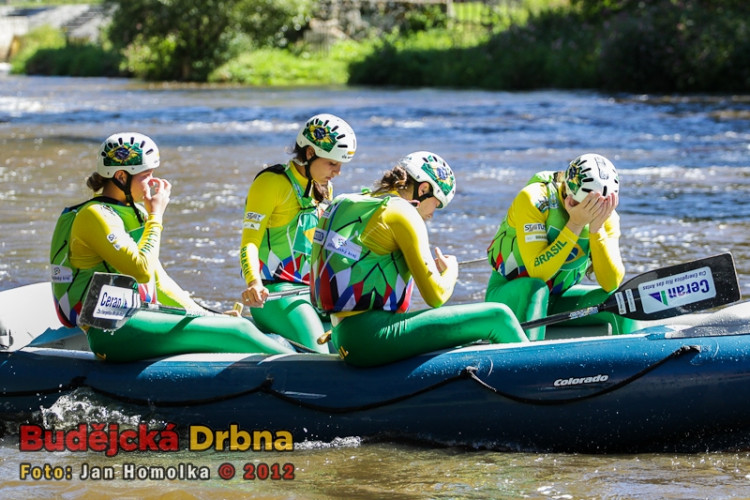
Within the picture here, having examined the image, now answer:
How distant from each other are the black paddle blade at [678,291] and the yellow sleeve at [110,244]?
214cm

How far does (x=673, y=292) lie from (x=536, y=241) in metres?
0.73

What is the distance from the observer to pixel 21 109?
23.7 meters

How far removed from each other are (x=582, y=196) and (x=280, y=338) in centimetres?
163

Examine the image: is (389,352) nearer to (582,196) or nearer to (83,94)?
(582,196)

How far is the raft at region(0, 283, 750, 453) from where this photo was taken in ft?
16.1

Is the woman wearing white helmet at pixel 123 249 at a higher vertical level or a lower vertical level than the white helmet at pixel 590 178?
lower

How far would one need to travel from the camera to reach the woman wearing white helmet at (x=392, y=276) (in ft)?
15.7

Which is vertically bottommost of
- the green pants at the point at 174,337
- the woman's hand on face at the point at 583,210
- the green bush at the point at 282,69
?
the green pants at the point at 174,337

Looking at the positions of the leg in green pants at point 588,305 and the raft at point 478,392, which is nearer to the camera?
the raft at point 478,392

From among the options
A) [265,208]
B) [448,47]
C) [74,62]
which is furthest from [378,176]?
[74,62]

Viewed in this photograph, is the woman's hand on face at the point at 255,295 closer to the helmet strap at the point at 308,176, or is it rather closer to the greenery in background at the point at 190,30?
the helmet strap at the point at 308,176

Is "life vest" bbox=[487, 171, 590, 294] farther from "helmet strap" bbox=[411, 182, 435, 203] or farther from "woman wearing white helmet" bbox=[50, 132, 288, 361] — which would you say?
"woman wearing white helmet" bbox=[50, 132, 288, 361]

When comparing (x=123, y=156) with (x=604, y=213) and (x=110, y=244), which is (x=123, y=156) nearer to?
(x=110, y=244)

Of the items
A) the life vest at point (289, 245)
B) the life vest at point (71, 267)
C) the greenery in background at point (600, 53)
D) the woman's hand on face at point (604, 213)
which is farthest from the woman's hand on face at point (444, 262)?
the greenery in background at point (600, 53)
